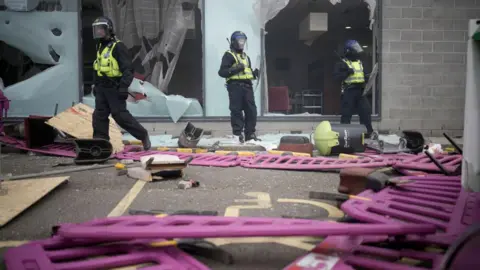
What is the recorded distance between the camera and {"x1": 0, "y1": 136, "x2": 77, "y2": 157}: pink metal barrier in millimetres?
7352

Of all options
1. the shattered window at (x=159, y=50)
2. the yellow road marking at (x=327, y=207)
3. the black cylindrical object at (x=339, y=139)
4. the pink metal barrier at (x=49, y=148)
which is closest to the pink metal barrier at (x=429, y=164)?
the black cylindrical object at (x=339, y=139)

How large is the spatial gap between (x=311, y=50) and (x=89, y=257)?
15698 millimetres

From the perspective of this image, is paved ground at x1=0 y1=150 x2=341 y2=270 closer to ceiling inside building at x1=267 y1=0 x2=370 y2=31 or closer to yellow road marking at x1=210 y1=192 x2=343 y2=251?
yellow road marking at x1=210 y1=192 x2=343 y2=251

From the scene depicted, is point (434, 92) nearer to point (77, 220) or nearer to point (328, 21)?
point (328, 21)

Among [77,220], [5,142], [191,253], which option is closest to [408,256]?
[191,253]

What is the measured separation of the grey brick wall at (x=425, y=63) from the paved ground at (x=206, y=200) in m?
6.02

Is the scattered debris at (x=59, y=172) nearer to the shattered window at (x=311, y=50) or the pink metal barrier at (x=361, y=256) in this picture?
the pink metal barrier at (x=361, y=256)

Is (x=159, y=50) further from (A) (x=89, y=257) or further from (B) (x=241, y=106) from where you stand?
(A) (x=89, y=257)

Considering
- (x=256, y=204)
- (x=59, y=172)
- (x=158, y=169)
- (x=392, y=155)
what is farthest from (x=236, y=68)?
(x=256, y=204)

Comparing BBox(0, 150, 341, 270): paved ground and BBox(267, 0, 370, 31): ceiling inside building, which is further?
BBox(267, 0, 370, 31): ceiling inside building

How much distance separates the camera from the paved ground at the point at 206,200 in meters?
2.73

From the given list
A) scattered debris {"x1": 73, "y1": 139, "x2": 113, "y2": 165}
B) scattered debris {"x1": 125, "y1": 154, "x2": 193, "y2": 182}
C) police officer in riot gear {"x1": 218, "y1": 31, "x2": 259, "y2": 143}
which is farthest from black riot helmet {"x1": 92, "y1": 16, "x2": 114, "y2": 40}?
scattered debris {"x1": 125, "y1": 154, "x2": 193, "y2": 182}

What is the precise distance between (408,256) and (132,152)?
584cm

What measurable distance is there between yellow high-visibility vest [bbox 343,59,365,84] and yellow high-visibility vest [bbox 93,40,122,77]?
5.04m
